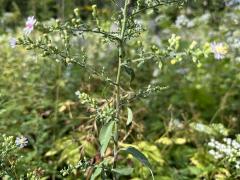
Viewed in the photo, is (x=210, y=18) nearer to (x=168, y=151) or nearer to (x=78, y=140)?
(x=168, y=151)

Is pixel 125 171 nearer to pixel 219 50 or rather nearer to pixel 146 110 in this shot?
pixel 219 50

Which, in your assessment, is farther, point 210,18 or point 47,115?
point 210,18

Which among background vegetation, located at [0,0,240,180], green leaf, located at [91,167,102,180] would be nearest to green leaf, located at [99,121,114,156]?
green leaf, located at [91,167,102,180]

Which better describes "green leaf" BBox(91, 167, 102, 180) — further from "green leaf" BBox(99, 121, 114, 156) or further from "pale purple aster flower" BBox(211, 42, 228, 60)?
"pale purple aster flower" BBox(211, 42, 228, 60)

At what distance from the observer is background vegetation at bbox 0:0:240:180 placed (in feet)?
7.43

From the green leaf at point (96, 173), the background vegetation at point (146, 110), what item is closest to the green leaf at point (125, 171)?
the green leaf at point (96, 173)

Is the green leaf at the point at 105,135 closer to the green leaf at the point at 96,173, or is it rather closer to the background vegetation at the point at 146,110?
the green leaf at the point at 96,173

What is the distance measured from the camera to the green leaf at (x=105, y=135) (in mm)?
1518

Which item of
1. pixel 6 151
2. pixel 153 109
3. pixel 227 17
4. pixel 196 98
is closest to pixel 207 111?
pixel 196 98

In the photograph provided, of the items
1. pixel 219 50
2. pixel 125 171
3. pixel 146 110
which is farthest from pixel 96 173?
pixel 146 110

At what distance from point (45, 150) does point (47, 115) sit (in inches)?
9.7

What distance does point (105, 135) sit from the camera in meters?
1.52

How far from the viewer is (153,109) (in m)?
3.21

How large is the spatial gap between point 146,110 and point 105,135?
1.47 meters
